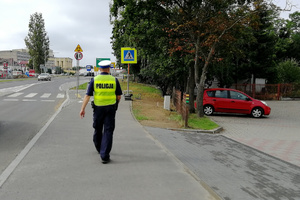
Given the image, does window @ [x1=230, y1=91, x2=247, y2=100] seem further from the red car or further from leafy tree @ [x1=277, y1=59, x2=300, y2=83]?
leafy tree @ [x1=277, y1=59, x2=300, y2=83]

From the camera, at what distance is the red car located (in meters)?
15.0

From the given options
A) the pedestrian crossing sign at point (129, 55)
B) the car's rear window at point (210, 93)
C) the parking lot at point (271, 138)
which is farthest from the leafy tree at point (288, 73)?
the pedestrian crossing sign at point (129, 55)

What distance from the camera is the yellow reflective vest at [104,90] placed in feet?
16.1

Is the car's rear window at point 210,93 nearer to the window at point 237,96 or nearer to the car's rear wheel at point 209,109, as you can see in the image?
the car's rear wheel at point 209,109

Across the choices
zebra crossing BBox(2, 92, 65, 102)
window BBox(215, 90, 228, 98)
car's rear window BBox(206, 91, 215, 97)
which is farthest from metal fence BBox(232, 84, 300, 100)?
zebra crossing BBox(2, 92, 65, 102)

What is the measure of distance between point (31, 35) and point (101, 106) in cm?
8078

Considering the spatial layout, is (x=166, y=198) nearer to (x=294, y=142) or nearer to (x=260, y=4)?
(x=294, y=142)

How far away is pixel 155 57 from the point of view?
1750cm

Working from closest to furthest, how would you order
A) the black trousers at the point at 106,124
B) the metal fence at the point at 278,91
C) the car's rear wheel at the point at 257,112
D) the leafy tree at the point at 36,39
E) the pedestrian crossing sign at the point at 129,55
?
the black trousers at the point at 106,124, the car's rear wheel at the point at 257,112, the pedestrian crossing sign at the point at 129,55, the metal fence at the point at 278,91, the leafy tree at the point at 36,39

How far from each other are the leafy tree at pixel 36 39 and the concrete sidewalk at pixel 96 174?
77187mm

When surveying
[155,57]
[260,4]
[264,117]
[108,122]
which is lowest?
[264,117]

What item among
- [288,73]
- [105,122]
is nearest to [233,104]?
[105,122]

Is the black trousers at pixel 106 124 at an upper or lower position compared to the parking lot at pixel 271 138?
upper

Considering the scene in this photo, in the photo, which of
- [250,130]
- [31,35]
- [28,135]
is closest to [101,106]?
[28,135]
